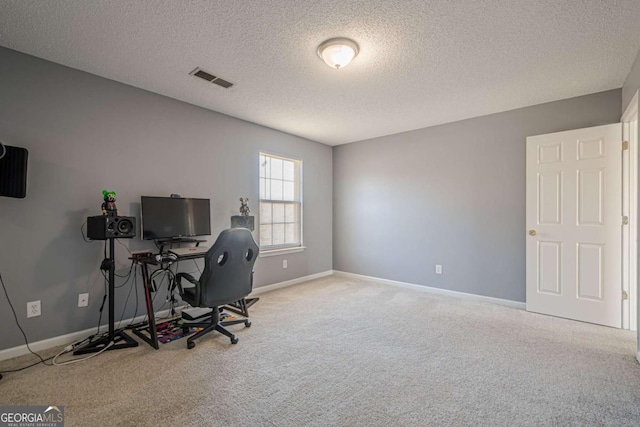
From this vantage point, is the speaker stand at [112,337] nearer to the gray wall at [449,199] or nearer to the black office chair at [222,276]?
the black office chair at [222,276]

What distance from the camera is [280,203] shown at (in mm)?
4617

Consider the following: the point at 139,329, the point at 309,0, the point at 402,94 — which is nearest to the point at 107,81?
the point at 309,0

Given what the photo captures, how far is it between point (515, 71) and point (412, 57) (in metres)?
1.05

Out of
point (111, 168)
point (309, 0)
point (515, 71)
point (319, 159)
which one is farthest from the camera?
point (319, 159)

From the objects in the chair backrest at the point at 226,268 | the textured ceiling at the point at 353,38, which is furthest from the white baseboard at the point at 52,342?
the textured ceiling at the point at 353,38

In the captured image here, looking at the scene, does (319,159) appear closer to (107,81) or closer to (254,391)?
(107,81)

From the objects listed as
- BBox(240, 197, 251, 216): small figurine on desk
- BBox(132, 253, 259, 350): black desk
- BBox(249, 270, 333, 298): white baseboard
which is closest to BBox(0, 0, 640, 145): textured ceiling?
BBox(240, 197, 251, 216): small figurine on desk

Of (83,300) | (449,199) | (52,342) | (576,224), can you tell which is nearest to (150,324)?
(83,300)

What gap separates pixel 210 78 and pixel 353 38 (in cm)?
146

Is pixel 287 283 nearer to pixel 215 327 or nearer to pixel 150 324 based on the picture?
pixel 215 327

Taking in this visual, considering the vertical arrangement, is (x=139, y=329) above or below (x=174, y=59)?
below

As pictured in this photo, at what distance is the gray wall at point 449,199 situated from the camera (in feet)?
11.7

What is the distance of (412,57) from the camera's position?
94.8 inches

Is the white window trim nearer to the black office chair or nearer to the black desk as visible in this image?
the black office chair
